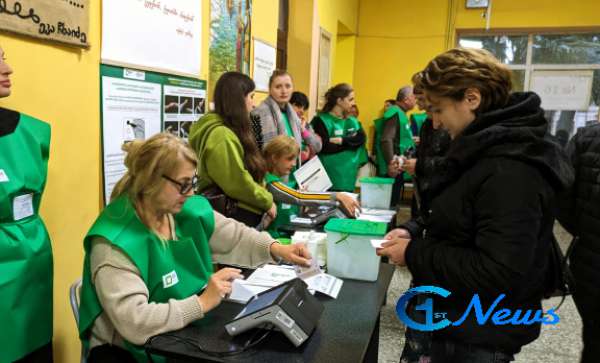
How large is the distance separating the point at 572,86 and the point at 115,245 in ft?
22.4

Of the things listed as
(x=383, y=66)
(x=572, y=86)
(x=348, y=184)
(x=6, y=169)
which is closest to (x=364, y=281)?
(x=6, y=169)

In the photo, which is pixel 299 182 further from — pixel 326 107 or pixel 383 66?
pixel 383 66

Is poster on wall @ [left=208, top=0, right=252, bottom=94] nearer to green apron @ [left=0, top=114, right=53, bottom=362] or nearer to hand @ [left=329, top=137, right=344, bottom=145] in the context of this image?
hand @ [left=329, top=137, right=344, bottom=145]

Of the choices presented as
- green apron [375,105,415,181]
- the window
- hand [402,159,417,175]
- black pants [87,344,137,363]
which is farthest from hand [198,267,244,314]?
the window

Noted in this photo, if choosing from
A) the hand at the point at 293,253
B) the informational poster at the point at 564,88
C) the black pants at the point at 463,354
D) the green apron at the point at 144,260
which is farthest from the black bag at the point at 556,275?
the informational poster at the point at 564,88

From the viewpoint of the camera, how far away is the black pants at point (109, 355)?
1.22 metres

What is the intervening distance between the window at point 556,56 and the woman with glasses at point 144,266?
6.08 m

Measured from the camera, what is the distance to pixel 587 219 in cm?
160

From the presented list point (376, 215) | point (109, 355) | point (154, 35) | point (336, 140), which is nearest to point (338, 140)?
point (336, 140)

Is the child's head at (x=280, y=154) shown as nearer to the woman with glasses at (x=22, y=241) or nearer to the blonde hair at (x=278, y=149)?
the blonde hair at (x=278, y=149)

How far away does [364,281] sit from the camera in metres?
1.54

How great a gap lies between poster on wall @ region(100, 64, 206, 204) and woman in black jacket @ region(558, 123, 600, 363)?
185cm

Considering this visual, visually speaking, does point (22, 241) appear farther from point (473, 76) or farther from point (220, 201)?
point (473, 76)

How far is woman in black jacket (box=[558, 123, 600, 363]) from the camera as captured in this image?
156cm
